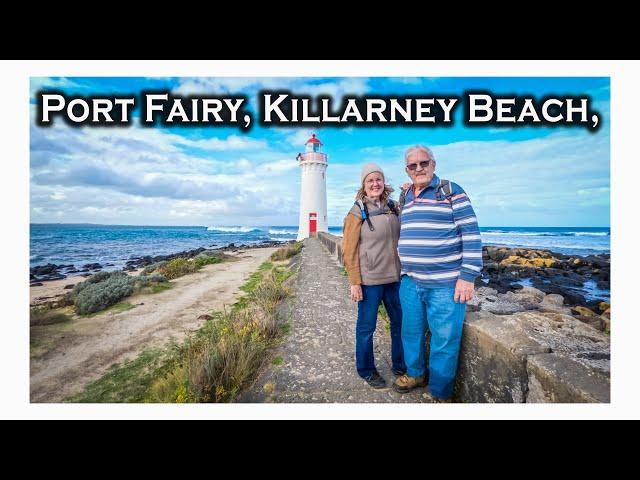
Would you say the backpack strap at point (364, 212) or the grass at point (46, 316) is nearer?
the backpack strap at point (364, 212)

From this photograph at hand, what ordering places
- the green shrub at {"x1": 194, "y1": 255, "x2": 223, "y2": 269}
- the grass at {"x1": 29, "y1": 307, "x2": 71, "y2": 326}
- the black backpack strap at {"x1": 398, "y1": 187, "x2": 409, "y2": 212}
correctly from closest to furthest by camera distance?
the black backpack strap at {"x1": 398, "y1": 187, "x2": 409, "y2": 212} → the grass at {"x1": 29, "y1": 307, "x2": 71, "y2": 326} → the green shrub at {"x1": 194, "y1": 255, "x2": 223, "y2": 269}

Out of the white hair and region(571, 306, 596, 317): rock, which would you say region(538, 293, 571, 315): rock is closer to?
region(571, 306, 596, 317): rock

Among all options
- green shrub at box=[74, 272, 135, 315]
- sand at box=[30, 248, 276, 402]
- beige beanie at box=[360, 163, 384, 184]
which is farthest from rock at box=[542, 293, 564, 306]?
green shrub at box=[74, 272, 135, 315]

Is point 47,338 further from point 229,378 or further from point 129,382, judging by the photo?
point 229,378

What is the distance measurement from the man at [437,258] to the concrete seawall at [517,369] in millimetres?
104

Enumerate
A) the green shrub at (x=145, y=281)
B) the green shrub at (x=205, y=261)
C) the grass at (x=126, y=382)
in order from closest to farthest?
the grass at (x=126, y=382) → the green shrub at (x=145, y=281) → the green shrub at (x=205, y=261)

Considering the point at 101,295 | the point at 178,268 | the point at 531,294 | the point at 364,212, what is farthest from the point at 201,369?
the point at 178,268

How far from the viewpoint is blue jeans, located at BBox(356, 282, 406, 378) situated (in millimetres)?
2432

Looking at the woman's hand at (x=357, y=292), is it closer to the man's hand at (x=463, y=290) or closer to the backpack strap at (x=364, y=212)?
the backpack strap at (x=364, y=212)

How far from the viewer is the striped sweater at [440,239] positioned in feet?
6.23

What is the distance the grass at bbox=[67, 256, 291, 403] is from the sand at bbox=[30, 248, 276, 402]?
1.12 ft

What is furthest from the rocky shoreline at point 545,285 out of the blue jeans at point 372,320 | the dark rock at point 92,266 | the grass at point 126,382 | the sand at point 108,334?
the dark rock at point 92,266
